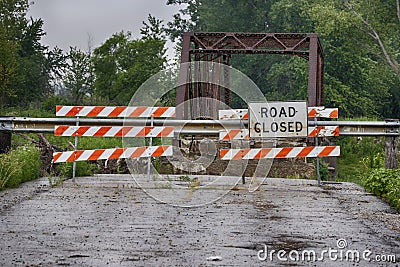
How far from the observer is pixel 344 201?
10172mm

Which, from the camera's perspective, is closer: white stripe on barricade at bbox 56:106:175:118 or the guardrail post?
the guardrail post

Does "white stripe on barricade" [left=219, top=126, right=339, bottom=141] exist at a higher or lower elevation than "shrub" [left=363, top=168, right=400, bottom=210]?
higher

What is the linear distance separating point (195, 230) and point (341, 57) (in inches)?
1638

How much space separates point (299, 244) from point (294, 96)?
4481 centimetres

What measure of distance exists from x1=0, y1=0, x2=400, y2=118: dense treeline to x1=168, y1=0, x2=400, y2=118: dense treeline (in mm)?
64

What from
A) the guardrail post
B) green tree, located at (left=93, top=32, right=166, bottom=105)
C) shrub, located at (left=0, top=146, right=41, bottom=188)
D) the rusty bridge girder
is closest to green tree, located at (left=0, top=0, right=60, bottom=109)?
green tree, located at (left=93, top=32, right=166, bottom=105)

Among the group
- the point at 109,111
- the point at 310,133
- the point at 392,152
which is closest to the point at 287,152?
the point at 310,133

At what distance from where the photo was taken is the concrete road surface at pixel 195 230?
5.97 m

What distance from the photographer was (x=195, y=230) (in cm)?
735

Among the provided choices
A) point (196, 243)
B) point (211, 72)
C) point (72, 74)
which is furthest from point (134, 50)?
point (196, 243)

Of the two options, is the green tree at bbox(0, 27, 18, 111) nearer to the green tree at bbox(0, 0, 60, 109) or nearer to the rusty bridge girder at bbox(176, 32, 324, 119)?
the green tree at bbox(0, 0, 60, 109)

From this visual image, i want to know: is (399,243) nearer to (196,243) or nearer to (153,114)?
(196,243)

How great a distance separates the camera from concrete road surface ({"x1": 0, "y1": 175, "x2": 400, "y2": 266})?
5.97 m

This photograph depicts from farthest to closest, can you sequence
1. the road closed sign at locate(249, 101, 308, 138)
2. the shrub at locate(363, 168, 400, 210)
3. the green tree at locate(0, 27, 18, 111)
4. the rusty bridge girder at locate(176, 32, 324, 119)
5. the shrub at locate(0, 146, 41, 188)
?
the green tree at locate(0, 27, 18, 111), the rusty bridge girder at locate(176, 32, 324, 119), the road closed sign at locate(249, 101, 308, 138), the shrub at locate(0, 146, 41, 188), the shrub at locate(363, 168, 400, 210)
